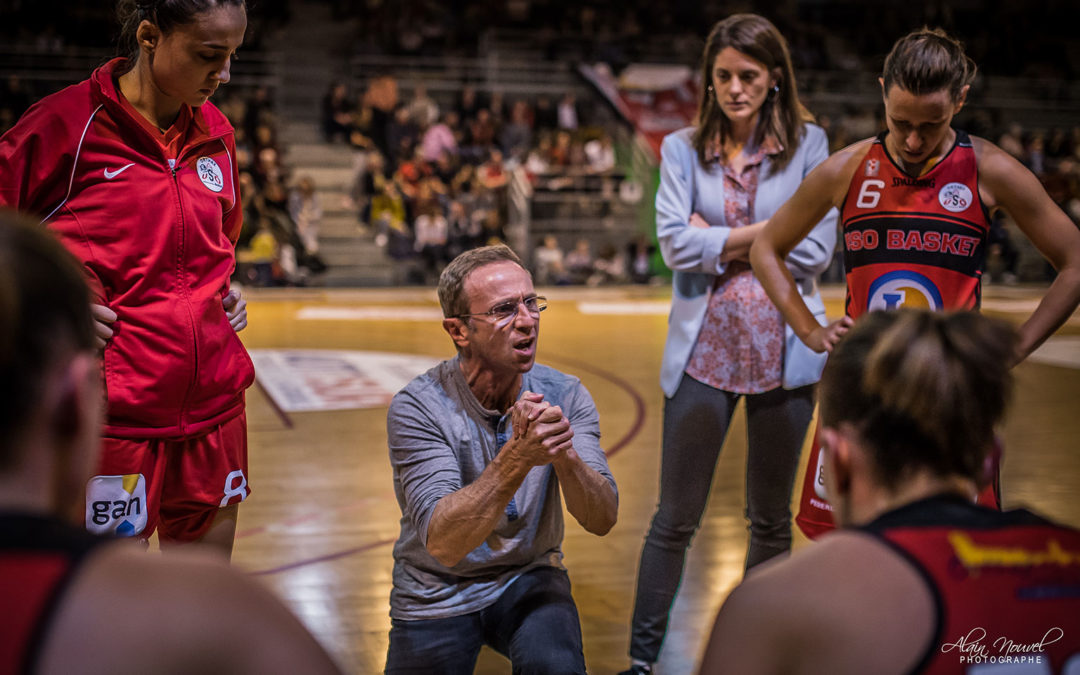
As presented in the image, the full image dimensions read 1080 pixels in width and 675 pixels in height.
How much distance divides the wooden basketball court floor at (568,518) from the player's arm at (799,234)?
3.60 feet

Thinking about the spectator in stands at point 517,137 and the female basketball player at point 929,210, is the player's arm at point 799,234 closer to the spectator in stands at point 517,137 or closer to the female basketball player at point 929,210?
the female basketball player at point 929,210

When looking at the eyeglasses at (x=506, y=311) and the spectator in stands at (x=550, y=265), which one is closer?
the eyeglasses at (x=506, y=311)

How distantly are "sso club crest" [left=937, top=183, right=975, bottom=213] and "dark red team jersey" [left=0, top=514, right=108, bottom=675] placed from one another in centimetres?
197

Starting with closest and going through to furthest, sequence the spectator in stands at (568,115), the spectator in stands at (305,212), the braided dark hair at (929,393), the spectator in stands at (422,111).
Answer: the braided dark hair at (929,393), the spectator in stands at (305,212), the spectator in stands at (422,111), the spectator in stands at (568,115)

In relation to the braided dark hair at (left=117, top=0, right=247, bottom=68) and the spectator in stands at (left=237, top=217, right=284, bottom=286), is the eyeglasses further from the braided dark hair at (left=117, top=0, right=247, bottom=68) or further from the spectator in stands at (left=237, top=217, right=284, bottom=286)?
the spectator in stands at (left=237, top=217, right=284, bottom=286)

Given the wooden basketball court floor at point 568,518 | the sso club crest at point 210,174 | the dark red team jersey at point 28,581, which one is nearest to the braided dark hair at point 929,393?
the dark red team jersey at point 28,581

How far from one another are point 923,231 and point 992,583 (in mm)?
1359

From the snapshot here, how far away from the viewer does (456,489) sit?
2174 mm

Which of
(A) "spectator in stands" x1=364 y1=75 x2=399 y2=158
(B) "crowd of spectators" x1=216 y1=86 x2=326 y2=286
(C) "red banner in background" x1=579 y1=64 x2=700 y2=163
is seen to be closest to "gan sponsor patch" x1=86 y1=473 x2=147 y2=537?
(B) "crowd of spectators" x1=216 y1=86 x2=326 y2=286

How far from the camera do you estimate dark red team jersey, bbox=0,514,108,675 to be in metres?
0.85

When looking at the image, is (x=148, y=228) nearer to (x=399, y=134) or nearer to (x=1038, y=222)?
(x=1038, y=222)

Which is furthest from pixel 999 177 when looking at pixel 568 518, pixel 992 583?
pixel 568 518

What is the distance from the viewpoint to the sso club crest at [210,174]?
2.24m

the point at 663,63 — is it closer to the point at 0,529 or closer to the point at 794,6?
the point at 794,6
